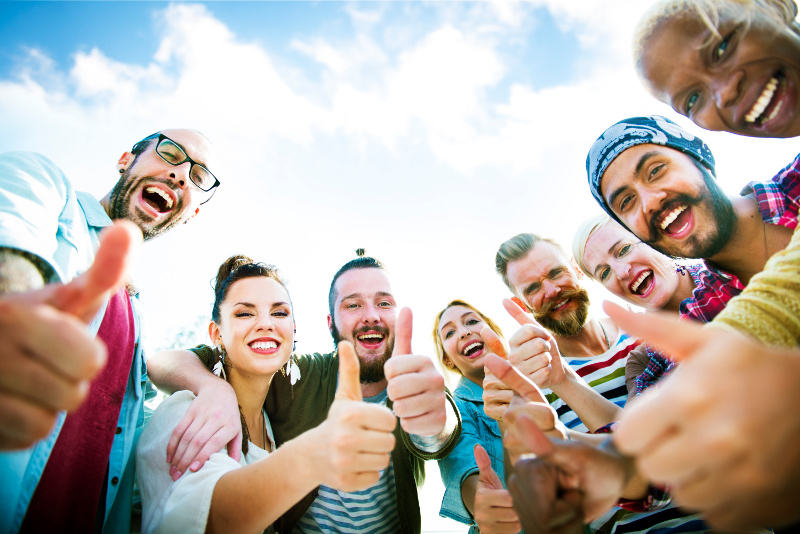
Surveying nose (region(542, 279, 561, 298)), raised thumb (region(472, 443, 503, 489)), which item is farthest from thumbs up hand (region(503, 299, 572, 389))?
nose (region(542, 279, 561, 298))

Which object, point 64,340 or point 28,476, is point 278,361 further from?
point 64,340

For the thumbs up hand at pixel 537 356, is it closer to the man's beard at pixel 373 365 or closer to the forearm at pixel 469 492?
the forearm at pixel 469 492

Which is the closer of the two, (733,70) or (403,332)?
(733,70)

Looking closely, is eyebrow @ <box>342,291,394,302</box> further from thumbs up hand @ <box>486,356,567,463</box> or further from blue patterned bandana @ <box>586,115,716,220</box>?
thumbs up hand @ <box>486,356,567,463</box>

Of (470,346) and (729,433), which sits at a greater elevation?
(470,346)

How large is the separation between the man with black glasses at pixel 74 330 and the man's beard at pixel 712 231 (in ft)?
9.86

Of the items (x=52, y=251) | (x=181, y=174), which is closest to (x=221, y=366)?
(x=52, y=251)

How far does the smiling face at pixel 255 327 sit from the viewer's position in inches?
119

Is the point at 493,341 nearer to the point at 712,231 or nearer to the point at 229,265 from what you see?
the point at 712,231

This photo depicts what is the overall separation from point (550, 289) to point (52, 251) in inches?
157

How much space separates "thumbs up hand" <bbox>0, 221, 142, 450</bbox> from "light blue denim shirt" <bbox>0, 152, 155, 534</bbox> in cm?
55

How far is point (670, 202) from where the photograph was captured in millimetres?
2564

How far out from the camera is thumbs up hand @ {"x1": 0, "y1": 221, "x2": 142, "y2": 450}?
0.89 meters

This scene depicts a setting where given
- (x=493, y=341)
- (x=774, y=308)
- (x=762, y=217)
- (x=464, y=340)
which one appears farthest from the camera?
(x=464, y=340)
